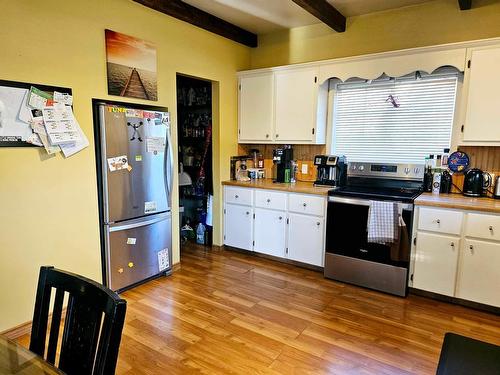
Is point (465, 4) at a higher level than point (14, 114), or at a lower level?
higher

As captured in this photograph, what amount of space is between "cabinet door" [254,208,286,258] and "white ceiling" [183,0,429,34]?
2110 millimetres

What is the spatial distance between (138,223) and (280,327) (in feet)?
5.06

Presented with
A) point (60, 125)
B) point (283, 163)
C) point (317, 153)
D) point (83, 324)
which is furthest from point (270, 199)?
point (83, 324)

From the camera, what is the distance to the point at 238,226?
4086mm

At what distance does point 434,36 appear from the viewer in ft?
10.6

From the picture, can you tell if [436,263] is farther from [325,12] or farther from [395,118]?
[325,12]

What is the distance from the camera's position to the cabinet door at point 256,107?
400cm

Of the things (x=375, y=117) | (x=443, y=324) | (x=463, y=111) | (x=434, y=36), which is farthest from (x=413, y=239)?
(x=434, y=36)

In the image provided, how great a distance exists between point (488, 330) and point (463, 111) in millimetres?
1797

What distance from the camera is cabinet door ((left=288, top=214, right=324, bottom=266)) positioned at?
3.47 metres

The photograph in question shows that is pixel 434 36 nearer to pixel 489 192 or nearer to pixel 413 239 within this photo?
pixel 489 192

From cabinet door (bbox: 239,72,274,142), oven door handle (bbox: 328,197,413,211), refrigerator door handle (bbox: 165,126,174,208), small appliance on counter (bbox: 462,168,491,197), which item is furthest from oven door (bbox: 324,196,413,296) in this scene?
refrigerator door handle (bbox: 165,126,174,208)

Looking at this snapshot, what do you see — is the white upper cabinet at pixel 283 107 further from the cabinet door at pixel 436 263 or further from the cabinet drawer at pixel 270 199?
the cabinet door at pixel 436 263

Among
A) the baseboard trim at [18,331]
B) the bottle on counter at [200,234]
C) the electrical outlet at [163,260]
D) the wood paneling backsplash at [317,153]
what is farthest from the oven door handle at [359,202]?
the baseboard trim at [18,331]
